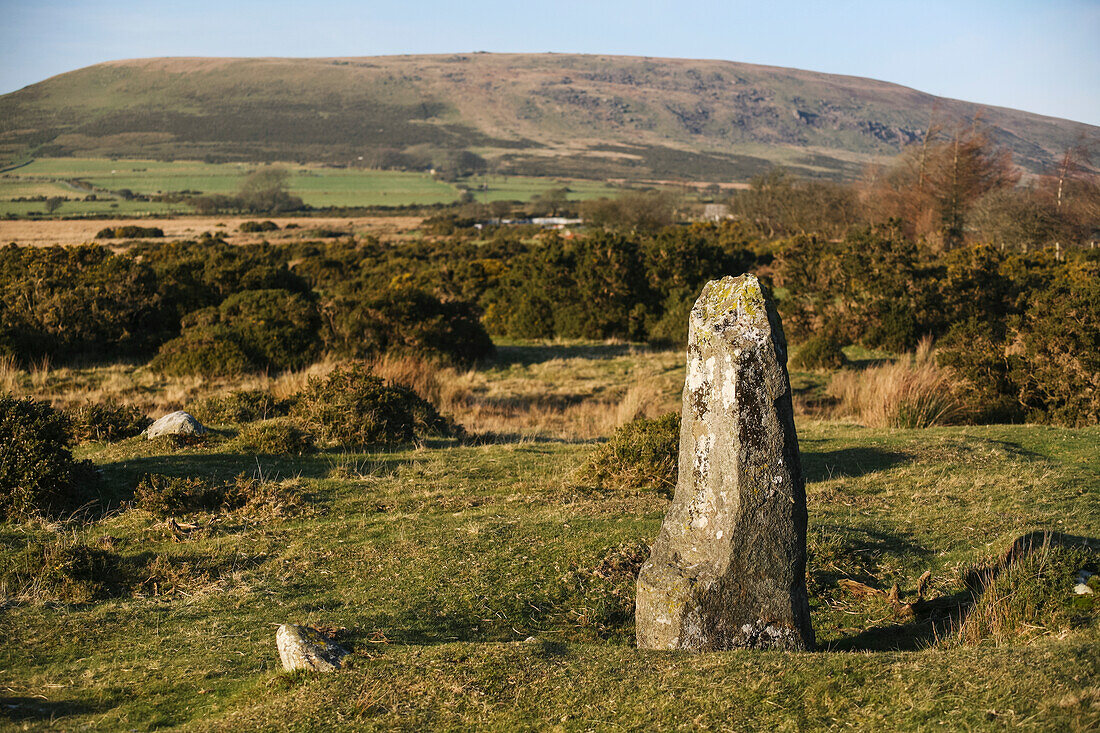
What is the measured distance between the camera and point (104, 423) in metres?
12.9

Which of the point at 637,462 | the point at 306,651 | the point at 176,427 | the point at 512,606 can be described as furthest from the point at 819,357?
the point at 306,651

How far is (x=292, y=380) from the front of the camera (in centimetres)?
1720

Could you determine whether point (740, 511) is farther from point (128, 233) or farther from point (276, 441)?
point (128, 233)

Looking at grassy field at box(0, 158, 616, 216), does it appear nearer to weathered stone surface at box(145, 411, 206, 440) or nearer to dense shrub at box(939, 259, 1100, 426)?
weathered stone surface at box(145, 411, 206, 440)

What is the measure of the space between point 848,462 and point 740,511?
21.4 feet

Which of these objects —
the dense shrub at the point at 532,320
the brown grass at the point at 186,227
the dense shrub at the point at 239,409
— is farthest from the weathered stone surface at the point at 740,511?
the brown grass at the point at 186,227

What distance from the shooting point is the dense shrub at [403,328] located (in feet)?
74.1

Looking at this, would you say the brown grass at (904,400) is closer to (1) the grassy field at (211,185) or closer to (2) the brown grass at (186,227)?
(2) the brown grass at (186,227)

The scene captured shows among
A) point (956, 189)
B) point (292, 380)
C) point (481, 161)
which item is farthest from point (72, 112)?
point (292, 380)

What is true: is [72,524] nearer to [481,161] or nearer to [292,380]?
[292,380]

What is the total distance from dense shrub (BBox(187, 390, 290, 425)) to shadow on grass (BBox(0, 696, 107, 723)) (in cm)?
932

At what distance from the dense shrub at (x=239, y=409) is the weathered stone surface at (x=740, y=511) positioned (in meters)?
10.2

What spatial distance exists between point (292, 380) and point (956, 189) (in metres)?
49.2

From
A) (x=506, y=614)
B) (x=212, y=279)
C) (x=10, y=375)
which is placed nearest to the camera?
(x=506, y=614)
